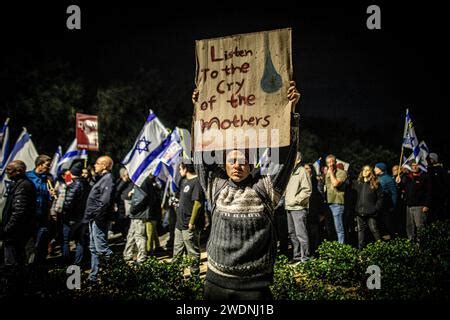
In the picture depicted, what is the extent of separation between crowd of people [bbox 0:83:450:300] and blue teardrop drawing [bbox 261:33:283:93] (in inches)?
6.3

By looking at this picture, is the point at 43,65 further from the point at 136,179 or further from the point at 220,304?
the point at 220,304

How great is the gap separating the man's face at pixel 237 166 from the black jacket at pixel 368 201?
6.04 meters

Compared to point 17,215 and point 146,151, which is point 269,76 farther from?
point 146,151

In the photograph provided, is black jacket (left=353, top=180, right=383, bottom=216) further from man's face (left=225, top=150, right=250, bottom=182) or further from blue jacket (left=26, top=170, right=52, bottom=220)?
blue jacket (left=26, top=170, right=52, bottom=220)

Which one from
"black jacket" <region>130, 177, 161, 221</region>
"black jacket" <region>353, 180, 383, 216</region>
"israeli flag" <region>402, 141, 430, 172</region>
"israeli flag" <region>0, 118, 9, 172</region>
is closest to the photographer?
"black jacket" <region>130, 177, 161, 221</region>

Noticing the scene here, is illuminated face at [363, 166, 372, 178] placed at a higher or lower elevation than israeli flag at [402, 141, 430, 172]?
lower

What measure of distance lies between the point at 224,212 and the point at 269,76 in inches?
50.2

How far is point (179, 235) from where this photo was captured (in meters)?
6.80

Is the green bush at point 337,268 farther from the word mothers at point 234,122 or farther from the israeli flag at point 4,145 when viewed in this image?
the israeli flag at point 4,145

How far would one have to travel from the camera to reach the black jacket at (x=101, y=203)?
6480mm

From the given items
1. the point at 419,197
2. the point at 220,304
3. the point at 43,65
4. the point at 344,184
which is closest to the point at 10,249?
the point at 220,304

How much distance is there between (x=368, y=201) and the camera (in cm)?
846

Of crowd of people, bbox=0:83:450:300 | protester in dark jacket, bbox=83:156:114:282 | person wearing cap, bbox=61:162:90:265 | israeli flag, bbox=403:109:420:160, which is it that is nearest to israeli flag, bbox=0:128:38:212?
crowd of people, bbox=0:83:450:300

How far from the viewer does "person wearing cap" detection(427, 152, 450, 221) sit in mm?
8875
